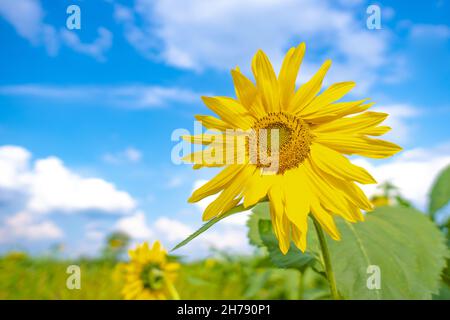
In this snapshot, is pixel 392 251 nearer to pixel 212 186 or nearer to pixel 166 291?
pixel 212 186

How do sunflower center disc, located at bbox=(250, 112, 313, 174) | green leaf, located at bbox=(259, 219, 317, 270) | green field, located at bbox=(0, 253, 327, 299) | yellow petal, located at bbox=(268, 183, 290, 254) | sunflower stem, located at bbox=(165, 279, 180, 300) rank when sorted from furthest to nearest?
green field, located at bbox=(0, 253, 327, 299)
sunflower stem, located at bbox=(165, 279, 180, 300)
green leaf, located at bbox=(259, 219, 317, 270)
sunflower center disc, located at bbox=(250, 112, 313, 174)
yellow petal, located at bbox=(268, 183, 290, 254)

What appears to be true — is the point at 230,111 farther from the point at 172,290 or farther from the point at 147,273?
the point at 147,273

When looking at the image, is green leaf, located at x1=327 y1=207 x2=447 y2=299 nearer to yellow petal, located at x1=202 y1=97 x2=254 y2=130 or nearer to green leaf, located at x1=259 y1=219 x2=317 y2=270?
green leaf, located at x1=259 y1=219 x2=317 y2=270

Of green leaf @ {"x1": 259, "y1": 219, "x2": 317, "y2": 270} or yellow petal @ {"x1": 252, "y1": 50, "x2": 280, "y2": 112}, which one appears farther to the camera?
green leaf @ {"x1": 259, "y1": 219, "x2": 317, "y2": 270}

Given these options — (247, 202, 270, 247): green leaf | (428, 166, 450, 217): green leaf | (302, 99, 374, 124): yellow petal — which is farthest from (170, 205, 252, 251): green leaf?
(428, 166, 450, 217): green leaf

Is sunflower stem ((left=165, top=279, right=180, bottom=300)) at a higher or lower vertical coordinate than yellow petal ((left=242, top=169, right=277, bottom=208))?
lower
